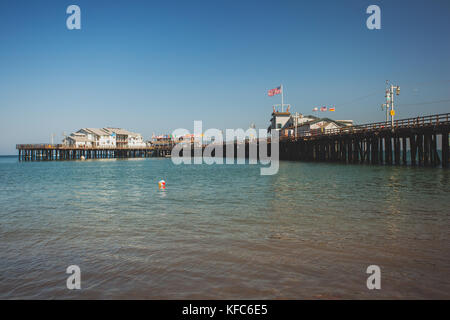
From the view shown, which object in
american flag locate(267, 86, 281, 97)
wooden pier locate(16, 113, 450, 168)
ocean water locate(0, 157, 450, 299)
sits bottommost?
ocean water locate(0, 157, 450, 299)

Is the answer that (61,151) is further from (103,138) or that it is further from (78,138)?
(103,138)

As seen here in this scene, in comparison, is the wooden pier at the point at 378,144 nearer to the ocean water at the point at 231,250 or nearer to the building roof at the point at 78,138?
the ocean water at the point at 231,250

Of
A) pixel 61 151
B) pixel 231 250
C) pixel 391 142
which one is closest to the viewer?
pixel 231 250

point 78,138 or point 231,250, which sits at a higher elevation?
point 78,138

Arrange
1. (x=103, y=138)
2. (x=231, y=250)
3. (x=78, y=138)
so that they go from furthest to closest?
1. (x=103, y=138)
2. (x=78, y=138)
3. (x=231, y=250)

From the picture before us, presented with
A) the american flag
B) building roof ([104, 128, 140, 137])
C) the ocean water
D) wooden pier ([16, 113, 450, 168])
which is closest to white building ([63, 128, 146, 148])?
building roof ([104, 128, 140, 137])

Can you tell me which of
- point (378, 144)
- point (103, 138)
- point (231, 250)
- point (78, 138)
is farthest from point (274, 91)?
point (231, 250)

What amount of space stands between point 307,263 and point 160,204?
862 centimetres

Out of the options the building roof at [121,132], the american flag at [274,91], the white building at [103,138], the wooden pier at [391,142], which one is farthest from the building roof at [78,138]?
the wooden pier at [391,142]

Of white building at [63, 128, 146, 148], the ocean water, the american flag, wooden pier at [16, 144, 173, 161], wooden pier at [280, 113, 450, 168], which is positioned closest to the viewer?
the ocean water

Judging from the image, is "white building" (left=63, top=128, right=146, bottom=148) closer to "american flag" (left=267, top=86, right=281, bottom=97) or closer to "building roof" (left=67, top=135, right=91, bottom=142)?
"building roof" (left=67, top=135, right=91, bottom=142)

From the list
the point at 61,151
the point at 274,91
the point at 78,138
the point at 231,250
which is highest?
the point at 274,91

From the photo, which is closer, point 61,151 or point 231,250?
point 231,250

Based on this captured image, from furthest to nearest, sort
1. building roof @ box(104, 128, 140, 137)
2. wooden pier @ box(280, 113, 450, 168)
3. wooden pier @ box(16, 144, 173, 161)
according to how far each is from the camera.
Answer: building roof @ box(104, 128, 140, 137)
wooden pier @ box(16, 144, 173, 161)
wooden pier @ box(280, 113, 450, 168)
